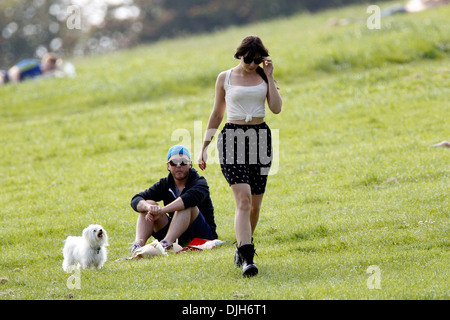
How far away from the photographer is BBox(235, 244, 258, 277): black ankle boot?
7059mm

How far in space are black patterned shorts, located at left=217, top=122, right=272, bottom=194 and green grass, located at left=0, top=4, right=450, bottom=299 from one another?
109 cm

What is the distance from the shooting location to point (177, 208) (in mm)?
8609

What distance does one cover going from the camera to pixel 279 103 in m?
7.24

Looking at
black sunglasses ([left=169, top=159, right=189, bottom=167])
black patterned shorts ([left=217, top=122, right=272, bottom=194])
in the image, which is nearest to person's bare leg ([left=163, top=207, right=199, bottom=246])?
black sunglasses ([left=169, top=159, right=189, bottom=167])

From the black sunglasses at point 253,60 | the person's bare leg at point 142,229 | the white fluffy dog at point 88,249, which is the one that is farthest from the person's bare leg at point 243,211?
the person's bare leg at point 142,229

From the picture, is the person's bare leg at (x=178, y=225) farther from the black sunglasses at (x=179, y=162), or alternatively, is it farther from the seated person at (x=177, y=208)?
the black sunglasses at (x=179, y=162)

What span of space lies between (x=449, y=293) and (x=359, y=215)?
3.33m

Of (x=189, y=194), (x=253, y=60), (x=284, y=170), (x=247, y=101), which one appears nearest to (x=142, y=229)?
(x=189, y=194)

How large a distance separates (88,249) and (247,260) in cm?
201

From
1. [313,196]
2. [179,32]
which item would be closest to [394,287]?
[313,196]

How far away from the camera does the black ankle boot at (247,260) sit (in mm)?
7059

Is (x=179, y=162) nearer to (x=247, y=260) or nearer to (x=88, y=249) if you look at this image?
(x=88, y=249)

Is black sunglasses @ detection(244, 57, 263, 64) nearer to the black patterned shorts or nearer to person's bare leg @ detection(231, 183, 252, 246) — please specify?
the black patterned shorts
